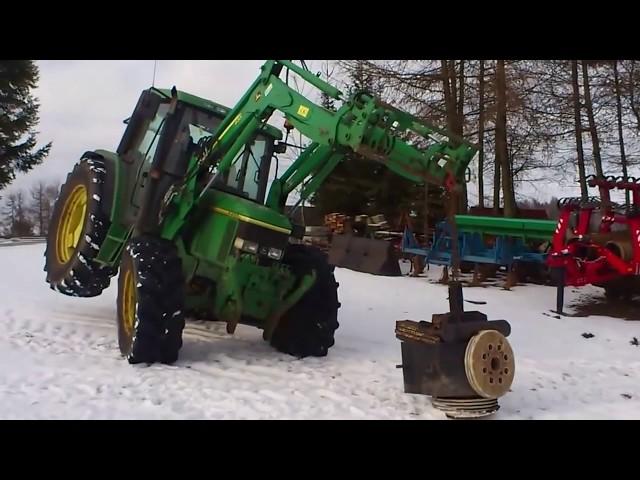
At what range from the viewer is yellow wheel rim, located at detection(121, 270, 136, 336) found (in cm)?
606

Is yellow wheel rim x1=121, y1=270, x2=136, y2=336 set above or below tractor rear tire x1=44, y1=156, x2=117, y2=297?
below

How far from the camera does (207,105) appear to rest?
6.63 metres

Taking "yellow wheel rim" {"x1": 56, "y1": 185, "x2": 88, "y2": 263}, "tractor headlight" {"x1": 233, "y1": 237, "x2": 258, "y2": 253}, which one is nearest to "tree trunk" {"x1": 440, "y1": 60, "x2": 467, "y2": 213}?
"yellow wheel rim" {"x1": 56, "y1": 185, "x2": 88, "y2": 263}

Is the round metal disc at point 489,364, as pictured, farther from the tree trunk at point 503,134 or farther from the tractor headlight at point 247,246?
the tree trunk at point 503,134

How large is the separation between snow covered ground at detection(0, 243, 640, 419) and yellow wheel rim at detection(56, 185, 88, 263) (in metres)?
0.81

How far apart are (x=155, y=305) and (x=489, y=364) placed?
2.86 metres

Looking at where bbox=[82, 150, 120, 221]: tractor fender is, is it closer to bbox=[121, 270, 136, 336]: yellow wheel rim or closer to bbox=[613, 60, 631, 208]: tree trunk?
bbox=[121, 270, 136, 336]: yellow wheel rim

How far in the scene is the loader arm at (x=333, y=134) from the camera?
509 centimetres

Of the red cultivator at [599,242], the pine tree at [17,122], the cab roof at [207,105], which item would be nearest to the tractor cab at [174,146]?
the cab roof at [207,105]

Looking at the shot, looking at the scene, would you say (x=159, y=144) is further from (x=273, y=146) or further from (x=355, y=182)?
(x=355, y=182)

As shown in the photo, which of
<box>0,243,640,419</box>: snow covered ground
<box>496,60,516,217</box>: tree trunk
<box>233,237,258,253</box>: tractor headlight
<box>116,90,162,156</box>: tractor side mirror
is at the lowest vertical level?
<box>0,243,640,419</box>: snow covered ground

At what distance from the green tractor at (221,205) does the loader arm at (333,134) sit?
11mm

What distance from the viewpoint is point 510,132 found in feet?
61.3
